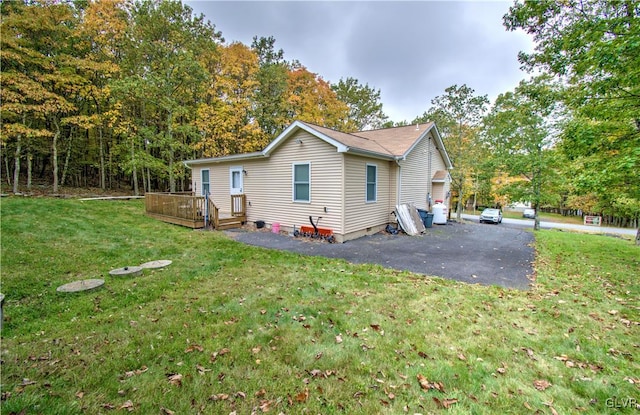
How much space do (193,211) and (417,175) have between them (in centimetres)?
1014

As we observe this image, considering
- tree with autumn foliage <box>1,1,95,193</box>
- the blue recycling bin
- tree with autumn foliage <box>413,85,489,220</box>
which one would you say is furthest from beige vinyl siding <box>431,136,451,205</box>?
tree with autumn foliage <box>1,1,95,193</box>

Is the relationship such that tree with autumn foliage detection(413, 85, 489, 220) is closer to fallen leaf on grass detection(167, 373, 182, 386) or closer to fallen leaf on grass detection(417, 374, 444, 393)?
fallen leaf on grass detection(417, 374, 444, 393)

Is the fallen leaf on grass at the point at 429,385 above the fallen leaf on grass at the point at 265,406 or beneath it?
beneath

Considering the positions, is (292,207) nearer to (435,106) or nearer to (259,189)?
(259,189)

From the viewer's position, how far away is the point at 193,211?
1034 centimetres

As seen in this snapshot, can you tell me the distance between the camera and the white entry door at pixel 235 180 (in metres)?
12.4

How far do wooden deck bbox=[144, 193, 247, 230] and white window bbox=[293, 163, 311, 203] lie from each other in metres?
3.05

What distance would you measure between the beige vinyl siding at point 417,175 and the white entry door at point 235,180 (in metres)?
7.24

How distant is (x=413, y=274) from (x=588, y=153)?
5.15 m

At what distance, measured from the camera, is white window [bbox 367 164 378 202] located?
1019 centimetres

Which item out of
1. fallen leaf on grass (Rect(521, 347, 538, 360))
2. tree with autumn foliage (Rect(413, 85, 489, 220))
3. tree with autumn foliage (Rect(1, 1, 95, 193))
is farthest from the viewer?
tree with autumn foliage (Rect(413, 85, 489, 220))

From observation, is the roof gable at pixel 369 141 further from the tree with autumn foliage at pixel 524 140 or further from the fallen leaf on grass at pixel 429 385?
the fallen leaf on grass at pixel 429 385

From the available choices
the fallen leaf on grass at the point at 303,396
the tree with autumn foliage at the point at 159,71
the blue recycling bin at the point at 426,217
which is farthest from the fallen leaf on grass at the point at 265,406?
the tree with autumn foliage at the point at 159,71

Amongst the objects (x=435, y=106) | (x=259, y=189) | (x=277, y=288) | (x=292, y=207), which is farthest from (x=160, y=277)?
(x=435, y=106)
